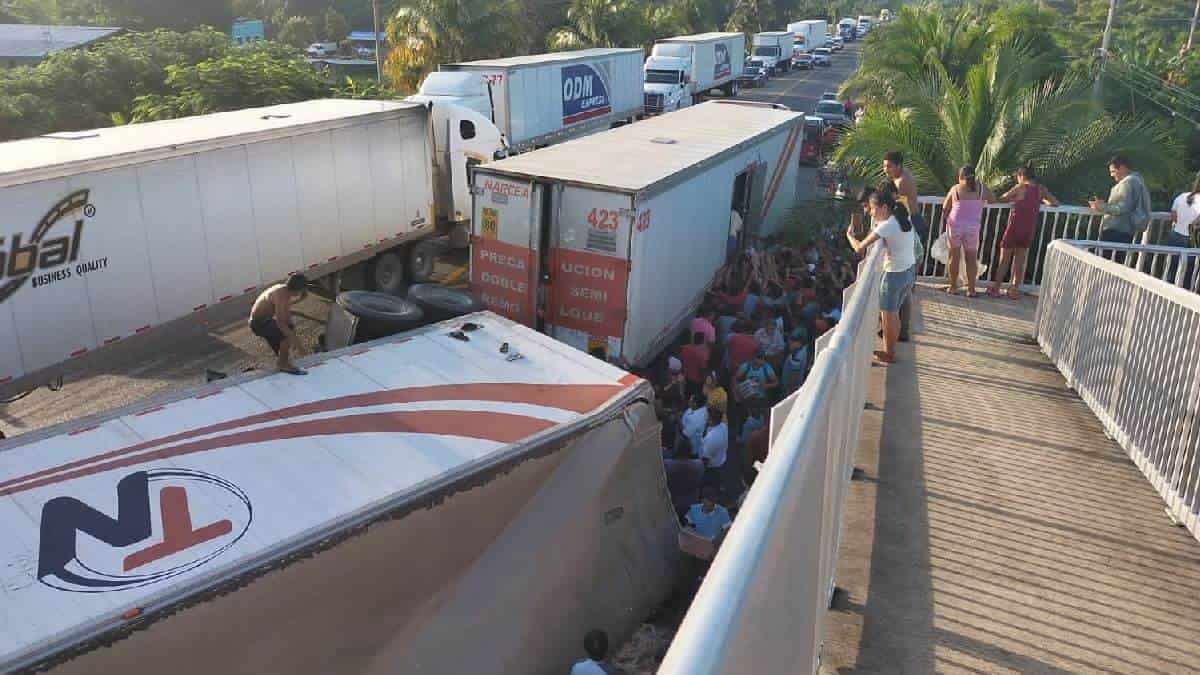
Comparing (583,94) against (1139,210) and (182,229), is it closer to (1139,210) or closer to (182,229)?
(182,229)

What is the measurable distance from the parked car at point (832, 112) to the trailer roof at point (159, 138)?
2091 centimetres

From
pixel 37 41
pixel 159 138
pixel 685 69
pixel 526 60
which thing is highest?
pixel 526 60

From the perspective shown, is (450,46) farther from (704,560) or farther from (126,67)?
(704,560)

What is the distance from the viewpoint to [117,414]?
6.48m

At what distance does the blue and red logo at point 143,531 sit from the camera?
493 cm

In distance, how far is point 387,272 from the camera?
51.8 ft

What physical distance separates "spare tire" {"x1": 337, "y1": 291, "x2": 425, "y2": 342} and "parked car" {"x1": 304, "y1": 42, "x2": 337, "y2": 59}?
60330mm

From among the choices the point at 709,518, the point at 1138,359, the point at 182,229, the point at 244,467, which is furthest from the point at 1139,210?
the point at 182,229

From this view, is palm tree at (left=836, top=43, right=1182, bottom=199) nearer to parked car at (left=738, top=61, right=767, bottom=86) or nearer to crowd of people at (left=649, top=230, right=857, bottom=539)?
crowd of people at (left=649, top=230, right=857, bottom=539)

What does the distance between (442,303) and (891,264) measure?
5774 mm

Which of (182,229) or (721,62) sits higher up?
(721,62)

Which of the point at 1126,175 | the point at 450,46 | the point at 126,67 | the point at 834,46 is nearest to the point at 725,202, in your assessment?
the point at 1126,175

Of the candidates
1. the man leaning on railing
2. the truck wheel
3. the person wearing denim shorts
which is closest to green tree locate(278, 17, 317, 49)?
the truck wheel

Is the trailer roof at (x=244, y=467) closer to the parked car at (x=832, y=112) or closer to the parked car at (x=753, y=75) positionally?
the parked car at (x=832, y=112)
